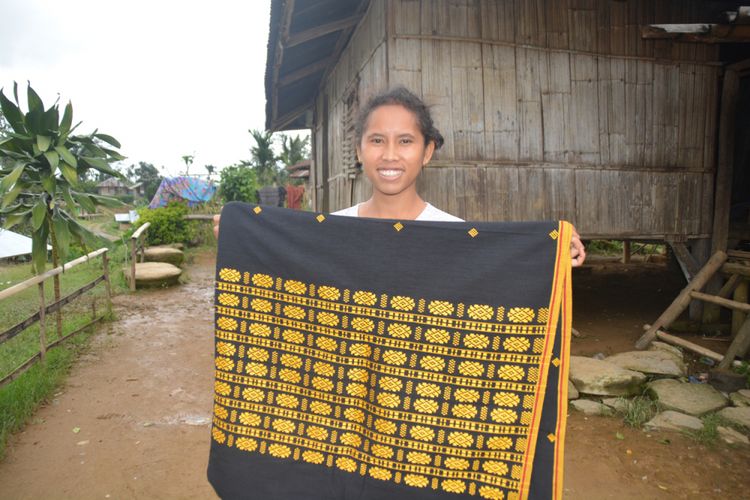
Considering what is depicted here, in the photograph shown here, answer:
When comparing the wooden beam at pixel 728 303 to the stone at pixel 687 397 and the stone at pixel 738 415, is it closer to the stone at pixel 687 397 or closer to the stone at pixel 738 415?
the stone at pixel 687 397

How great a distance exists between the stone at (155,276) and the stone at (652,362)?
808cm

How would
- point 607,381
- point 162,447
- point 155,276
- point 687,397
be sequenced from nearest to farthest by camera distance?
point 162,447
point 687,397
point 607,381
point 155,276

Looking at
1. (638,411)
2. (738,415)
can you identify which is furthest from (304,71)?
(738,415)

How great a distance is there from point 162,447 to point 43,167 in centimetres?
313

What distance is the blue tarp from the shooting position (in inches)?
822

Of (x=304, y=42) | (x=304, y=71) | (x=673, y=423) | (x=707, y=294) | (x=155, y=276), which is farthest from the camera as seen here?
(x=155, y=276)

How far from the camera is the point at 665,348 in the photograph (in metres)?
5.40

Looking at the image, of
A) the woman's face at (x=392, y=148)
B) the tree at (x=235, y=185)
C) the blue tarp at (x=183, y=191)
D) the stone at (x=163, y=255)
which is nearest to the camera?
the woman's face at (x=392, y=148)

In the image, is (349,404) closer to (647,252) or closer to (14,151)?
(14,151)

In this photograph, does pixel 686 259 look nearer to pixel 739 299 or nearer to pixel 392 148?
pixel 739 299

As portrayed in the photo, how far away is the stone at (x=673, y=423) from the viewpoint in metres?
3.83

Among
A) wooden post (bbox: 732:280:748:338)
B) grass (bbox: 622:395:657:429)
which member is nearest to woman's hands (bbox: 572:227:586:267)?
grass (bbox: 622:395:657:429)

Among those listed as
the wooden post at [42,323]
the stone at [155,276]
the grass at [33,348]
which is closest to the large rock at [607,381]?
the grass at [33,348]

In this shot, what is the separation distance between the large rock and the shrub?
485 inches
